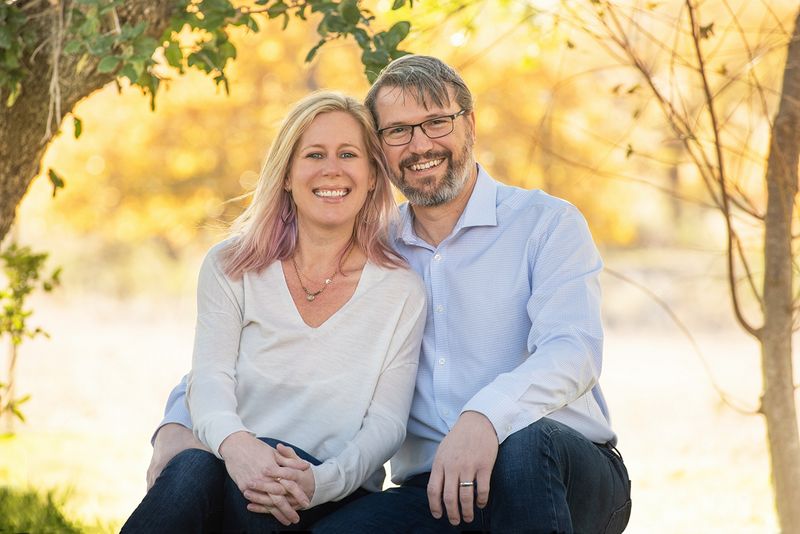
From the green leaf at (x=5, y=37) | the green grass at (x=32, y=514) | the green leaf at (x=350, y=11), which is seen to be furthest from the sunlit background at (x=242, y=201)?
the green leaf at (x=350, y=11)

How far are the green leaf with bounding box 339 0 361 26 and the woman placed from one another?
1.36ft

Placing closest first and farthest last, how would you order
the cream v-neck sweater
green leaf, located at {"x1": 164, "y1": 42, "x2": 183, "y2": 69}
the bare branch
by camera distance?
the cream v-neck sweater < the bare branch < green leaf, located at {"x1": 164, "y1": 42, "x2": 183, "y2": 69}

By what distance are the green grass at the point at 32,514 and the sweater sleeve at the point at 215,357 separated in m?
1.99

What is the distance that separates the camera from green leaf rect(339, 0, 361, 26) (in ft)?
10.2

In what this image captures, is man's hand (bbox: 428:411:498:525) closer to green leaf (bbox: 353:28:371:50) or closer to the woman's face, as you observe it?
the woman's face

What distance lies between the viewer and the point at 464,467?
7.19 ft

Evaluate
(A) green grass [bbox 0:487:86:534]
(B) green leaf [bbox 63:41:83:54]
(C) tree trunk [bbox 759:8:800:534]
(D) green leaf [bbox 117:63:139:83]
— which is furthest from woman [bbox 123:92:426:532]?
(A) green grass [bbox 0:487:86:534]

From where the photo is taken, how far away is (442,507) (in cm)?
233

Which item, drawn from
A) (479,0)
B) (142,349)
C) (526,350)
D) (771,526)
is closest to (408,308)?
(526,350)

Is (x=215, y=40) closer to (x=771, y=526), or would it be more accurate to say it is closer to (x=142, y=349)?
(x=771, y=526)

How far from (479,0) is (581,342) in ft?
7.14

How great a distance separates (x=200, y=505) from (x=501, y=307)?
3.08 ft

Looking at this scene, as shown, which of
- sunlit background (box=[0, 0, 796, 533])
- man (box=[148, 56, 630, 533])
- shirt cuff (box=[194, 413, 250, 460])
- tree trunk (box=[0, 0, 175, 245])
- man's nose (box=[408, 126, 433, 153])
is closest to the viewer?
man (box=[148, 56, 630, 533])

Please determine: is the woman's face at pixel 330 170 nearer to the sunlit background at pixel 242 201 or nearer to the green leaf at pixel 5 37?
the green leaf at pixel 5 37
